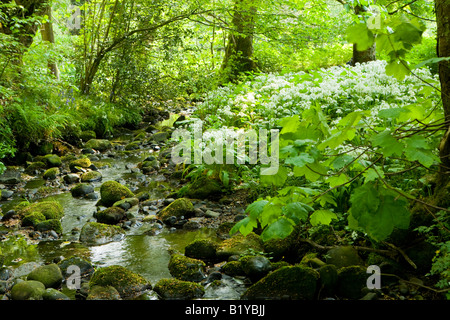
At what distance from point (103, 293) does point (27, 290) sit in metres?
0.62

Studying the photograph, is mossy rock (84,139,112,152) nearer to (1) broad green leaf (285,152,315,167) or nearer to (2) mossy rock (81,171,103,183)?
(2) mossy rock (81,171,103,183)

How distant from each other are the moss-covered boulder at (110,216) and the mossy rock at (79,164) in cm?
260

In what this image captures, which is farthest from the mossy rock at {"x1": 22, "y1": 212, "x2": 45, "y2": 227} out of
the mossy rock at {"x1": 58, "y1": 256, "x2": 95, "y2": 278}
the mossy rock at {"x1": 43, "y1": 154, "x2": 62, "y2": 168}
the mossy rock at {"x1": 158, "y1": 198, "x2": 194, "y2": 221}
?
the mossy rock at {"x1": 43, "y1": 154, "x2": 62, "y2": 168}

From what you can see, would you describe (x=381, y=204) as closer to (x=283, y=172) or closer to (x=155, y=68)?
(x=283, y=172)

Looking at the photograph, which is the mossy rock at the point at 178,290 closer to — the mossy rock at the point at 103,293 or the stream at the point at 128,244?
the stream at the point at 128,244

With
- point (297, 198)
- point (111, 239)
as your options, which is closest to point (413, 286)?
point (297, 198)

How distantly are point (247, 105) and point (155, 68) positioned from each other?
6018 millimetres

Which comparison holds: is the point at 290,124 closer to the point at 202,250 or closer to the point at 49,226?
the point at 202,250

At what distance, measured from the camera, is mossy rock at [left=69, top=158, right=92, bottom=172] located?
7668 millimetres

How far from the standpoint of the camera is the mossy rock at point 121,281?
341 centimetres

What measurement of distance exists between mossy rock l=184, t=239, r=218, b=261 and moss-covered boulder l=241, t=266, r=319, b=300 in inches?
35.4

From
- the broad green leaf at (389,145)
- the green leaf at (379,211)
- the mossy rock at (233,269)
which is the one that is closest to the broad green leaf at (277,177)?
the green leaf at (379,211)

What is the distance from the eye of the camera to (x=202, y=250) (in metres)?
4.10
